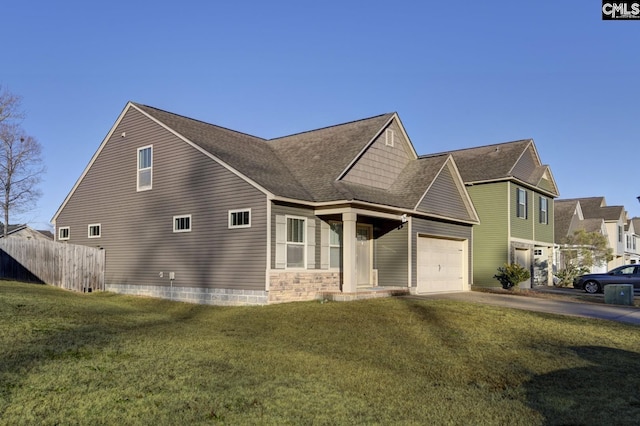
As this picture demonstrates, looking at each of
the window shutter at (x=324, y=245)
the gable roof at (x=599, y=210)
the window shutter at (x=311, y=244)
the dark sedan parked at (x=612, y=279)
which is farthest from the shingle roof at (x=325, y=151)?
the gable roof at (x=599, y=210)

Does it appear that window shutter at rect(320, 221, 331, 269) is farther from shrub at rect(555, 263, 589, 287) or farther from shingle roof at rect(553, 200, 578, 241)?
shingle roof at rect(553, 200, 578, 241)

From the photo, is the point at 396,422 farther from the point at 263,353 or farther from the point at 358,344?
the point at 358,344

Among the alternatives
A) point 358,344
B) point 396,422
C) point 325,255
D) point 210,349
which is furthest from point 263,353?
point 325,255

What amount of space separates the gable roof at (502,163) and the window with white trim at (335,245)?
36.4 ft

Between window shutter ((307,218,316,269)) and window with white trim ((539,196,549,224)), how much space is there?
1797 centimetres

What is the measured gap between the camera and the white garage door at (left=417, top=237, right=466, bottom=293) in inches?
826

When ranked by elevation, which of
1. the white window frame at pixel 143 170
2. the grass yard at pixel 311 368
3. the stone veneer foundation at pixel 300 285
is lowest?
the grass yard at pixel 311 368

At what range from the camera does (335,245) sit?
61.2 feet

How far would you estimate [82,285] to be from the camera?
21.4 meters

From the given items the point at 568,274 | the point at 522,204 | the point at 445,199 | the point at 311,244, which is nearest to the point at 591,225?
the point at 568,274

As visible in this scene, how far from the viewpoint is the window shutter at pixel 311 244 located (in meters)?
17.5

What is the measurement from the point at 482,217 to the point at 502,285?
3531 millimetres

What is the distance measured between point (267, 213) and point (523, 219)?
17057 millimetres

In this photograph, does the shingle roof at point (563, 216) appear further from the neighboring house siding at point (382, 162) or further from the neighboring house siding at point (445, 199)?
the neighboring house siding at point (382, 162)
